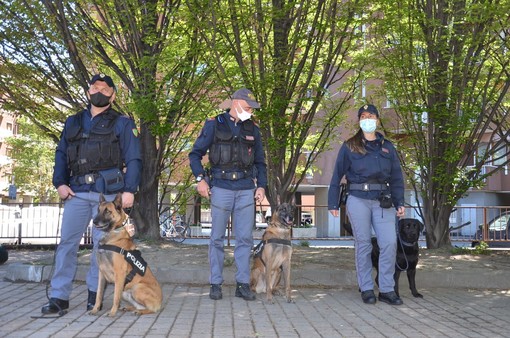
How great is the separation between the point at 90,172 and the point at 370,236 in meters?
3.35

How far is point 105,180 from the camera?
556 cm

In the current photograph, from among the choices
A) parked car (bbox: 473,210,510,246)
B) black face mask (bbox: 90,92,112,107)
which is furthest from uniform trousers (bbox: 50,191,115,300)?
parked car (bbox: 473,210,510,246)

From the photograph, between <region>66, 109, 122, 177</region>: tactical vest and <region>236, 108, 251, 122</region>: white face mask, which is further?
<region>236, 108, 251, 122</region>: white face mask

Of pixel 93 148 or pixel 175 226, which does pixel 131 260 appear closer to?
pixel 93 148

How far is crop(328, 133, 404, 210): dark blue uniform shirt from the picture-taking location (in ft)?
21.7

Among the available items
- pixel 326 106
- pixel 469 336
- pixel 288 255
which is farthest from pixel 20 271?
pixel 326 106

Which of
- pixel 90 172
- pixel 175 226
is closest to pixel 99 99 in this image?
pixel 90 172

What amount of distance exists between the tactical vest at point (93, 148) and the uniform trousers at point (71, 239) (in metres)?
0.29

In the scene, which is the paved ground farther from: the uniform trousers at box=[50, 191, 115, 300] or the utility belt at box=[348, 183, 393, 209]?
the utility belt at box=[348, 183, 393, 209]

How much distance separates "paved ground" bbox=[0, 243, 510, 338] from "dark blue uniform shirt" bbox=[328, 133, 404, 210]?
4.27ft

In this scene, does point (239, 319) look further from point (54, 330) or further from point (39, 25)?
point (39, 25)

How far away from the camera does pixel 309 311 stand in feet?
19.9

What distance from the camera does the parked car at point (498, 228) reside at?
1554cm

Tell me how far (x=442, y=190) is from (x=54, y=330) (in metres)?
8.62
